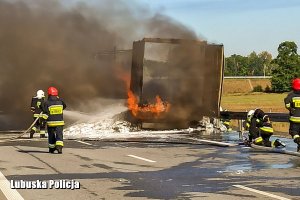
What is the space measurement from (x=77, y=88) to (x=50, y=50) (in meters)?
1.99

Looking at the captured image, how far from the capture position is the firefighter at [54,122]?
38.9 ft

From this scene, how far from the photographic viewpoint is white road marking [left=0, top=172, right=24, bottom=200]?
263 inches

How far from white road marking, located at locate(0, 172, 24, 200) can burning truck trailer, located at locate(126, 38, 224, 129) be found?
979 cm

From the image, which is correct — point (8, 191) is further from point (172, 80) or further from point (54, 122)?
point (172, 80)

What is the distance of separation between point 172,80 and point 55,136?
6883 millimetres

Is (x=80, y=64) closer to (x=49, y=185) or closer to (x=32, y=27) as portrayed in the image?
(x=32, y=27)

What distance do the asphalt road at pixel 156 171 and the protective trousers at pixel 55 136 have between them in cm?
29

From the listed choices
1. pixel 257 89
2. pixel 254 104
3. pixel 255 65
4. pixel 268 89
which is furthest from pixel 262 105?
pixel 255 65

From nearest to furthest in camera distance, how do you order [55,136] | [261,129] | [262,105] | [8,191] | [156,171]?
[8,191]
[156,171]
[55,136]
[261,129]
[262,105]

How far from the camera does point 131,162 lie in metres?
10.3

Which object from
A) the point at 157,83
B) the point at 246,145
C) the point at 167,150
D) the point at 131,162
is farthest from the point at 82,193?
the point at 157,83

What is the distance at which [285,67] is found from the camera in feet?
319

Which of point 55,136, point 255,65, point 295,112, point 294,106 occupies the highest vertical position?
point 255,65

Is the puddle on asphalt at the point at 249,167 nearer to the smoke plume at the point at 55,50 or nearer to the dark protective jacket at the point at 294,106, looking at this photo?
the dark protective jacket at the point at 294,106
